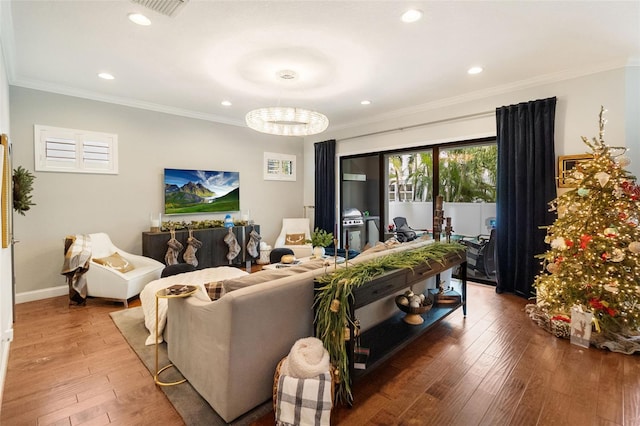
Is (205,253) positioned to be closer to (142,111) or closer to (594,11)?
(142,111)

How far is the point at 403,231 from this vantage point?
5.54 meters

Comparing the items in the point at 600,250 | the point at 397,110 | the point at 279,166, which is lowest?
the point at 600,250

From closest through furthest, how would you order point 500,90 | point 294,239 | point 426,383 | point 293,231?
point 426,383 → point 500,90 → point 294,239 → point 293,231

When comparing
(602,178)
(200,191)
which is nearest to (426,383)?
(602,178)

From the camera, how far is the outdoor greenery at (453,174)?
4.59 m

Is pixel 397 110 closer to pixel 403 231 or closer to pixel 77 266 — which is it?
pixel 403 231

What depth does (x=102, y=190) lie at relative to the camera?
4430mm

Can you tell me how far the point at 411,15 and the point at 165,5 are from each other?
76.9 inches

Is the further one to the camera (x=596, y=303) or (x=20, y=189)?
(x=20, y=189)

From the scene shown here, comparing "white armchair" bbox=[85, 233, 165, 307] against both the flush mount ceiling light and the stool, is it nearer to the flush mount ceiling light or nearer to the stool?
the stool

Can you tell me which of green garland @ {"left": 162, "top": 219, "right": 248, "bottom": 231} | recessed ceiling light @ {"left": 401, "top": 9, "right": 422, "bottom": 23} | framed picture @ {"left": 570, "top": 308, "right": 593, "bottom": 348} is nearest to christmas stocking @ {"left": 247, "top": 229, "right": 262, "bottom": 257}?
green garland @ {"left": 162, "top": 219, "right": 248, "bottom": 231}

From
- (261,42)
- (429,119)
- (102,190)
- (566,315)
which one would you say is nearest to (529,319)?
(566,315)

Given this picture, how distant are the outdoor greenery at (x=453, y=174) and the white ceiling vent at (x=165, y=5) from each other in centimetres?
408

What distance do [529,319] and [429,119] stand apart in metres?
3.16
